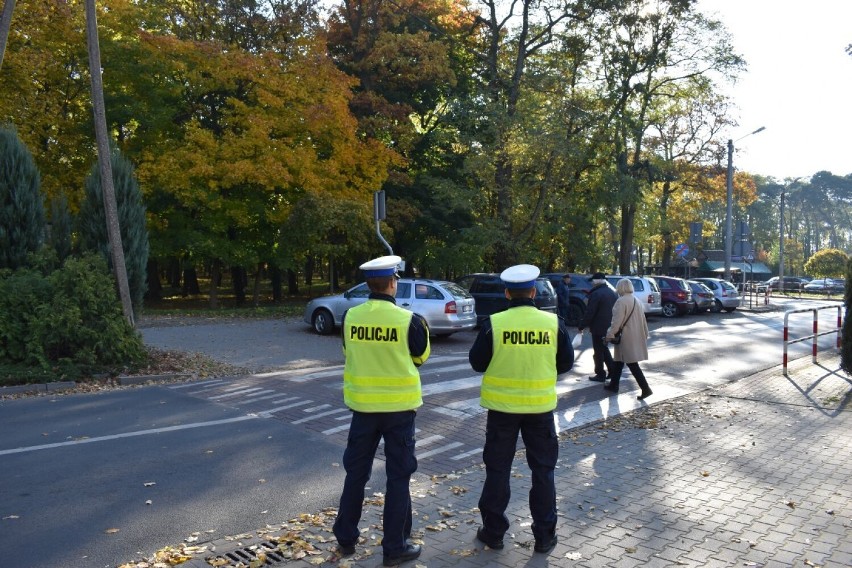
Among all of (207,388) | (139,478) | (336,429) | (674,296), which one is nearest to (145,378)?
(207,388)

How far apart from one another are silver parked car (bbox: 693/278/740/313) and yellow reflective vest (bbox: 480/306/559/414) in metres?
26.4

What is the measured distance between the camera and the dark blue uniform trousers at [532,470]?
4602 mm

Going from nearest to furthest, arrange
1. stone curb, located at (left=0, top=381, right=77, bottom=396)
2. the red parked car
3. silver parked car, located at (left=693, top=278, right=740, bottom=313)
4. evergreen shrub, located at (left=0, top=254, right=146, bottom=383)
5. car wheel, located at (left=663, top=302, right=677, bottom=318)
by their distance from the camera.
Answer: stone curb, located at (left=0, top=381, right=77, bottom=396)
evergreen shrub, located at (left=0, top=254, right=146, bottom=383)
the red parked car
car wheel, located at (left=663, top=302, right=677, bottom=318)
silver parked car, located at (left=693, top=278, right=740, bottom=313)

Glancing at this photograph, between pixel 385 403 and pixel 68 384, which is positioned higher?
pixel 385 403

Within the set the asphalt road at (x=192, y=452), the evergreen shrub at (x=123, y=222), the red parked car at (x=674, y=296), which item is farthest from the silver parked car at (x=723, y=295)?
the evergreen shrub at (x=123, y=222)

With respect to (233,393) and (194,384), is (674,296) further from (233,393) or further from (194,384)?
(233,393)

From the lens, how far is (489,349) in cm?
469

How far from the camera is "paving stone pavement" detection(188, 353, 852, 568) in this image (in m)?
4.55

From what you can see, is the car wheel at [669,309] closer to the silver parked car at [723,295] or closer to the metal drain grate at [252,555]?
the silver parked car at [723,295]

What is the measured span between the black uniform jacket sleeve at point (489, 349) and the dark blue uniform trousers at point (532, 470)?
0.34 meters

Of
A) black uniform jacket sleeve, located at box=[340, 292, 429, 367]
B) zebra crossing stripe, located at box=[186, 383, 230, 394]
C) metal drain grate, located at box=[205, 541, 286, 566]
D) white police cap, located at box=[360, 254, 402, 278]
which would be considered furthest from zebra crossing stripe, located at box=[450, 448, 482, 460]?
zebra crossing stripe, located at box=[186, 383, 230, 394]

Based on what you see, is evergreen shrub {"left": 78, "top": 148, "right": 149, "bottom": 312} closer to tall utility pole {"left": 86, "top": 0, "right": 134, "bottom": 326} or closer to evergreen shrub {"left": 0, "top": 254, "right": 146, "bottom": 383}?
tall utility pole {"left": 86, "top": 0, "right": 134, "bottom": 326}

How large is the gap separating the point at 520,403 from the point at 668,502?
189cm

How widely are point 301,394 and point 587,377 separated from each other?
4.87 metres
